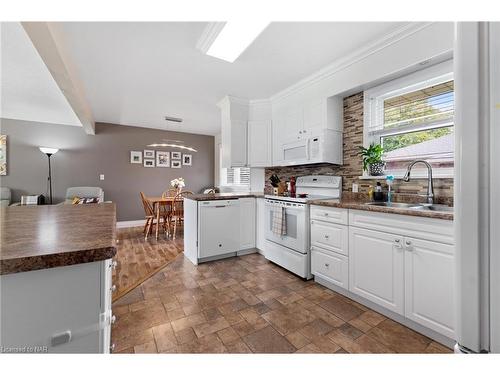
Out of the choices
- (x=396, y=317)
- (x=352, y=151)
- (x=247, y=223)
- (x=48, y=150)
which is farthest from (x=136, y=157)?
(x=396, y=317)

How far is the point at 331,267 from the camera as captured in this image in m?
2.13

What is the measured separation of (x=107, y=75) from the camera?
2.76 m

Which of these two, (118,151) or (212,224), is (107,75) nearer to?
(212,224)

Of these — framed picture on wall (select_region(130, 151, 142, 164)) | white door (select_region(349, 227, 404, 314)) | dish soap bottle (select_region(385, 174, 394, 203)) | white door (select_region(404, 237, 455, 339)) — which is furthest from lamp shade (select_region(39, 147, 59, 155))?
white door (select_region(404, 237, 455, 339))

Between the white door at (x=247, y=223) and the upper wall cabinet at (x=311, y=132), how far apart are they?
77 centimetres

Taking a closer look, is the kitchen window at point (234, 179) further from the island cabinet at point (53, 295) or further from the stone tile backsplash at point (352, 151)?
the island cabinet at point (53, 295)

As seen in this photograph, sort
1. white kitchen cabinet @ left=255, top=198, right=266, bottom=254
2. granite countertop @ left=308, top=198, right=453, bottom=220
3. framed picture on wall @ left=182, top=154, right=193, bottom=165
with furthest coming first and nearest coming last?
framed picture on wall @ left=182, top=154, right=193, bottom=165, white kitchen cabinet @ left=255, top=198, right=266, bottom=254, granite countertop @ left=308, top=198, right=453, bottom=220

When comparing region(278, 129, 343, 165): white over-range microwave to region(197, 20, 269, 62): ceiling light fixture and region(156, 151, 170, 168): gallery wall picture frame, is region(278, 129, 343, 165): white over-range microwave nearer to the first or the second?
region(197, 20, 269, 62): ceiling light fixture

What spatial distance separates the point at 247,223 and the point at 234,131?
4.72 ft

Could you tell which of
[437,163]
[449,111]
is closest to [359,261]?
[437,163]

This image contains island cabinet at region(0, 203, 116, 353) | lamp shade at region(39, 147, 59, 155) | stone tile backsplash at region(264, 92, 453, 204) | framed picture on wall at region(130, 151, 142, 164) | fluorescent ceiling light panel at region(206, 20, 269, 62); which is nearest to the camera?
island cabinet at region(0, 203, 116, 353)

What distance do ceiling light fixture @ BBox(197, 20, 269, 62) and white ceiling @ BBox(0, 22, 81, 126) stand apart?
1.60 m

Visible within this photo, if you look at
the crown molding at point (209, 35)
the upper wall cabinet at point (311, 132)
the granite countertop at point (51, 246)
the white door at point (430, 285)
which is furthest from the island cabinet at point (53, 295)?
the upper wall cabinet at point (311, 132)

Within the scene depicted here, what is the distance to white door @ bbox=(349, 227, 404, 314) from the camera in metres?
1.62
